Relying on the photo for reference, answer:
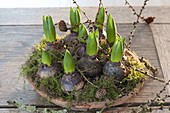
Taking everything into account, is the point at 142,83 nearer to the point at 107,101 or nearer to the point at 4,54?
the point at 107,101

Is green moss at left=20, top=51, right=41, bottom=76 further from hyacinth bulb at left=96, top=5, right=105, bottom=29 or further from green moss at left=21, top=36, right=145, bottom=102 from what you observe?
hyacinth bulb at left=96, top=5, right=105, bottom=29

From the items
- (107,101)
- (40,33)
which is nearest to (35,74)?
(107,101)

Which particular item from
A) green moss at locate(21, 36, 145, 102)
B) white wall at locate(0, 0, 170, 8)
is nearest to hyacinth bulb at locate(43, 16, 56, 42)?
green moss at locate(21, 36, 145, 102)

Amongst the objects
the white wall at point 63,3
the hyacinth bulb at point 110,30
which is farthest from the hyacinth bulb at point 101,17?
the white wall at point 63,3

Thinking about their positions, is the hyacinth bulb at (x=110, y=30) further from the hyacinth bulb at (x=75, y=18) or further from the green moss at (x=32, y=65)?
the green moss at (x=32, y=65)

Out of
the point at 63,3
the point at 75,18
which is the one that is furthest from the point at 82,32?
the point at 63,3

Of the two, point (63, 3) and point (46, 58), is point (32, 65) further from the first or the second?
point (63, 3)
